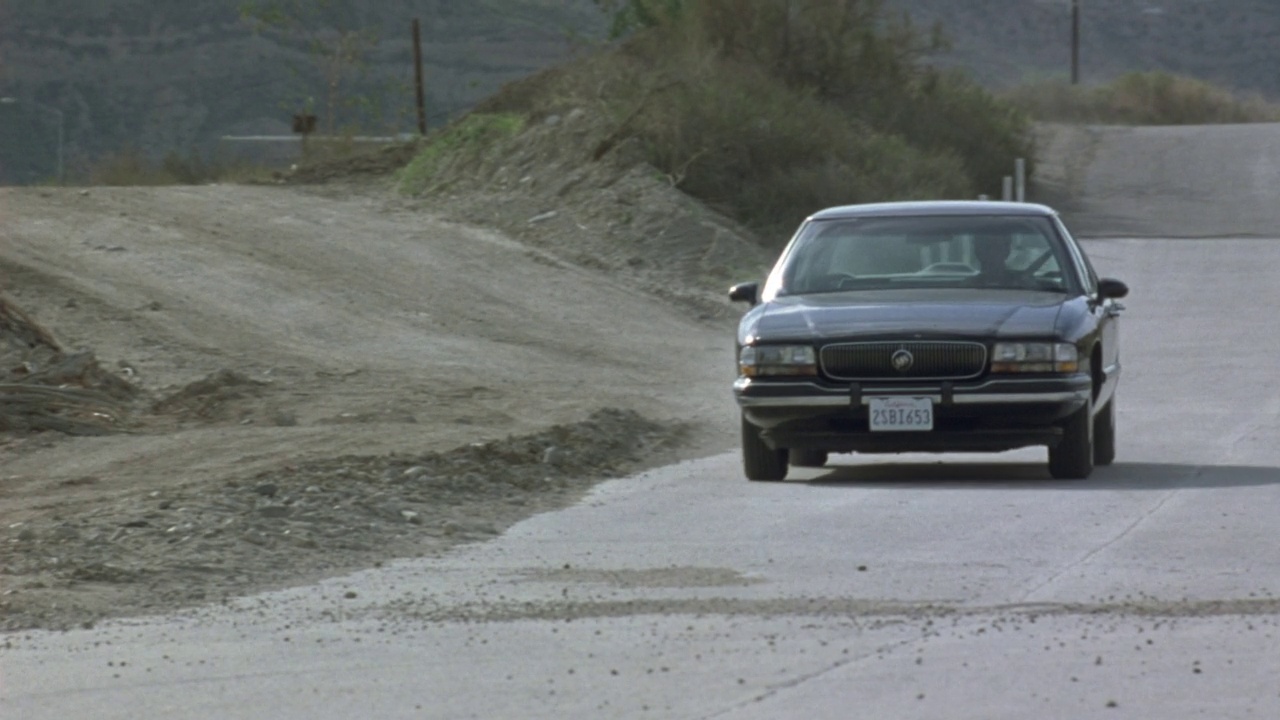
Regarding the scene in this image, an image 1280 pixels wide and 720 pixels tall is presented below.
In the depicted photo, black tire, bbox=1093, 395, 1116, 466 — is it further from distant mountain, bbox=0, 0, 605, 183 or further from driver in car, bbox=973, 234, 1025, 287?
distant mountain, bbox=0, 0, 605, 183

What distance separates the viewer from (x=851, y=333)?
1272cm

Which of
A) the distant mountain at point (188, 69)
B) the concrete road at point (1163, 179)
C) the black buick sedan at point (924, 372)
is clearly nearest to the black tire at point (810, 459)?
the black buick sedan at point (924, 372)

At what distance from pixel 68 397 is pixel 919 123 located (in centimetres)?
2522

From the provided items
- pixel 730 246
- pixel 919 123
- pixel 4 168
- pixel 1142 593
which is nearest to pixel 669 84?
pixel 730 246

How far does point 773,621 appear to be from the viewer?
336 inches

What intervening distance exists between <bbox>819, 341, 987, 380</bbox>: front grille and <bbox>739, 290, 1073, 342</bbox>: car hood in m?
0.06

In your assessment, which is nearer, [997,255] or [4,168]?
[997,255]

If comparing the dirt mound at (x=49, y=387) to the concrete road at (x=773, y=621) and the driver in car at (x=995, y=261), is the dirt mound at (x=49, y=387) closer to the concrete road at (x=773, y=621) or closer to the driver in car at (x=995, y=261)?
the concrete road at (x=773, y=621)

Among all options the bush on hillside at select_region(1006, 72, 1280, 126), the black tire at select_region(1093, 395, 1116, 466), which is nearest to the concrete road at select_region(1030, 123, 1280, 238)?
the bush on hillside at select_region(1006, 72, 1280, 126)

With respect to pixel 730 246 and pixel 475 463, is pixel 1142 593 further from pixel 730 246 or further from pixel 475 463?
pixel 730 246

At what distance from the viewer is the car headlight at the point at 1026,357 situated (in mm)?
12570

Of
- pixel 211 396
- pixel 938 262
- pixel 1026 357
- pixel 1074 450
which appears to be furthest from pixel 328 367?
pixel 1026 357

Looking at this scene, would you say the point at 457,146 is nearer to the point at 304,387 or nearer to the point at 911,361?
the point at 304,387

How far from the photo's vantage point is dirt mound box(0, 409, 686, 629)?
9742 mm
